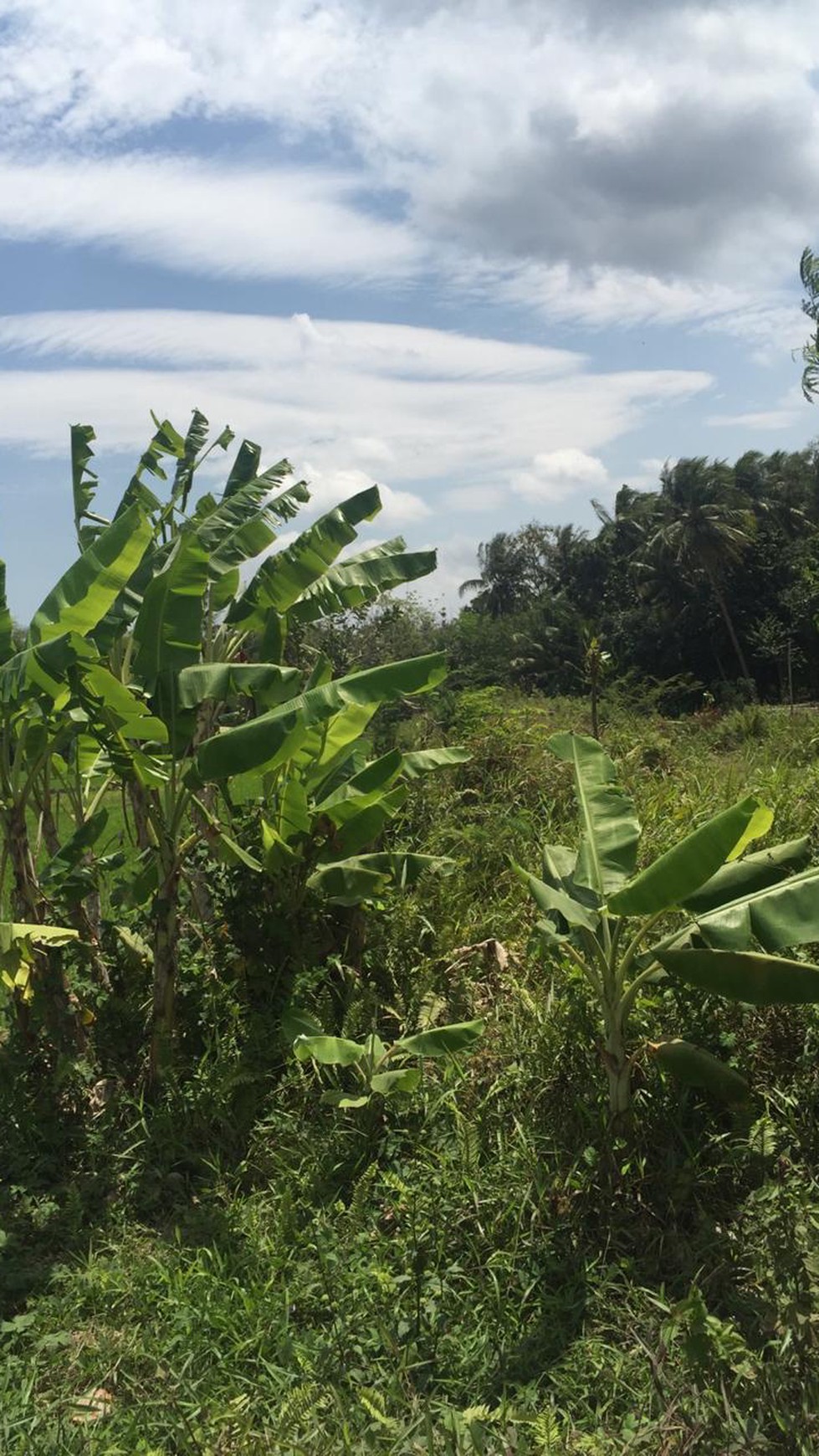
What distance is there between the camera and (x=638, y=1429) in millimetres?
2889

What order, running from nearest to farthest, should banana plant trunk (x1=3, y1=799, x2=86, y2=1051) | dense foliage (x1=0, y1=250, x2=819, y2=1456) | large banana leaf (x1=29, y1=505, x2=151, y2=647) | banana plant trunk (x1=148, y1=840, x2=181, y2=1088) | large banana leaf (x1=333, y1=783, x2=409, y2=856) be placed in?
dense foliage (x1=0, y1=250, x2=819, y2=1456)
large banana leaf (x1=29, y1=505, x2=151, y2=647)
banana plant trunk (x1=148, y1=840, x2=181, y2=1088)
banana plant trunk (x1=3, y1=799, x2=86, y2=1051)
large banana leaf (x1=333, y1=783, x2=409, y2=856)

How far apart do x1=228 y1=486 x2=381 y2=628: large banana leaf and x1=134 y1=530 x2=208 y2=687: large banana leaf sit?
105 cm

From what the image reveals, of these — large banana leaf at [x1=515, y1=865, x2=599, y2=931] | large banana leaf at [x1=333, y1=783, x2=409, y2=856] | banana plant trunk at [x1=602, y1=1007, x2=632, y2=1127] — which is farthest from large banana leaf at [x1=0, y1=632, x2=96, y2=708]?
banana plant trunk at [x1=602, y1=1007, x2=632, y2=1127]

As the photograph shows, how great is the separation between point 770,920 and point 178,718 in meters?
2.65

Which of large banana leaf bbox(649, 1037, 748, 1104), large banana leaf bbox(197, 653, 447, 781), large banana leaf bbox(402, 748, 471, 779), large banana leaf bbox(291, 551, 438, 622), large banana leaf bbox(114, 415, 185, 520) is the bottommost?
large banana leaf bbox(649, 1037, 748, 1104)

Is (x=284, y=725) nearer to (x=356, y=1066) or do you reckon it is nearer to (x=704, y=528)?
(x=356, y=1066)

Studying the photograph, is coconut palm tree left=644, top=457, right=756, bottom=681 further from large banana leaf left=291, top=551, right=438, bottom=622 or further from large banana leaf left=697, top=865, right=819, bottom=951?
large banana leaf left=697, top=865, right=819, bottom=951

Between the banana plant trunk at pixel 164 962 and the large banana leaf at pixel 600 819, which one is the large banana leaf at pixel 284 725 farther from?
the large banana leaf at pixel 600 819

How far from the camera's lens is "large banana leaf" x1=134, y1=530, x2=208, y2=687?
15.8ft

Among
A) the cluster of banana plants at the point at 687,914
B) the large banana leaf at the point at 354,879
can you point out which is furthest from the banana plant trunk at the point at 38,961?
the cluster of banana plants at the point at 687,914

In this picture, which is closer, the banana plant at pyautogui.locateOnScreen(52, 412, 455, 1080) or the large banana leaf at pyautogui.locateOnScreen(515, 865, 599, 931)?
the large banana leaf at pyautogui.locateOnScreen(515, 865, 599, 931)

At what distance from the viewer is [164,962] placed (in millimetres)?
5008

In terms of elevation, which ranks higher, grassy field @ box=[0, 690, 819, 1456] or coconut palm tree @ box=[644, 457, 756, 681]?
coconut palm tree @ box=[644, 457, 756, 681]

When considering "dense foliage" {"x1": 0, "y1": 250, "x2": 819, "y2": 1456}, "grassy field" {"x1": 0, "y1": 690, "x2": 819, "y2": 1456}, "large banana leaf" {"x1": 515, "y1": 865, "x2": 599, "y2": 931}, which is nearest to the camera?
"grassy field" {"x1": 0, "y1": 690, "x2": 819, "y2": 1456}
